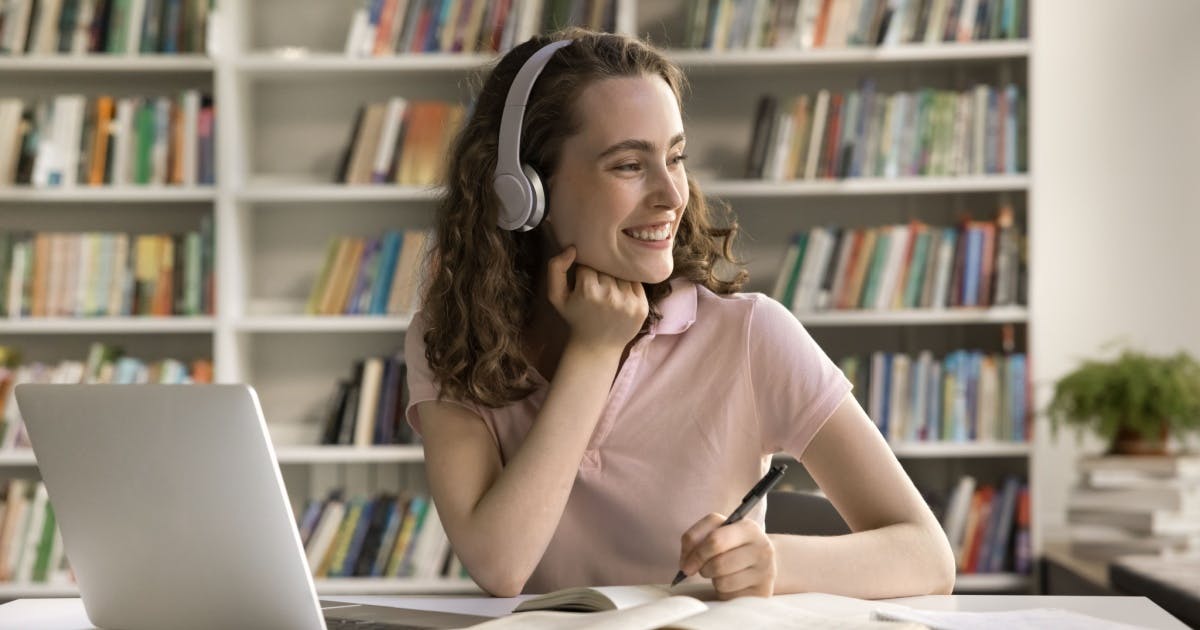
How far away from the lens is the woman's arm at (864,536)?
1188 millimetres

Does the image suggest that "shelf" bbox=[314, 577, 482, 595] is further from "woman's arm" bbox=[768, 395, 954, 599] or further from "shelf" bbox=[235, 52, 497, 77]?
"woman's arm" bbox=[768, 395, 954, 599]

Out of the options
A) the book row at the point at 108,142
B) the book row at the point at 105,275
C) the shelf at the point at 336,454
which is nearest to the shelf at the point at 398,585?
the shelf at the point at 336,454

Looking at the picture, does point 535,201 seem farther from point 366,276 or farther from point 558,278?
point 366,276

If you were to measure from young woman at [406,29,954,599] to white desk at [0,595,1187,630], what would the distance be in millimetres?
107

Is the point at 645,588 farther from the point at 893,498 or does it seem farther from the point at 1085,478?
the point at 1085,478

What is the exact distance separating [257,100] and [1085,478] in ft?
8.03

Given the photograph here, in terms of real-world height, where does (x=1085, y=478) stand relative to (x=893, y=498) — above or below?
below

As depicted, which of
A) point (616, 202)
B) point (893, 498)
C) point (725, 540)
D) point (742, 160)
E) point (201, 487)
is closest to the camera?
point (201, 487)

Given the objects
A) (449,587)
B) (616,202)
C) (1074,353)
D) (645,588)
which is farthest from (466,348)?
(1074,353)

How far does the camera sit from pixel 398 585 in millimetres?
3283

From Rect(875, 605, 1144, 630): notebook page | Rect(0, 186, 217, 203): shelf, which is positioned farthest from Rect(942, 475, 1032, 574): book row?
Rect(875, 605, 1144, 630): notebook page

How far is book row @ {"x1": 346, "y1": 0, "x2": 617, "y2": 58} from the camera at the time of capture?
10.6ft

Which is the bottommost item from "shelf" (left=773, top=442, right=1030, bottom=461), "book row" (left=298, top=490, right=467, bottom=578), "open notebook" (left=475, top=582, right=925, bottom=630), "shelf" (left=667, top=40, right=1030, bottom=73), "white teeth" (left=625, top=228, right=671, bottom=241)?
"book row" (left=298, top=490, right=467, bottom=578)

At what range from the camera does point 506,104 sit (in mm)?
1506
